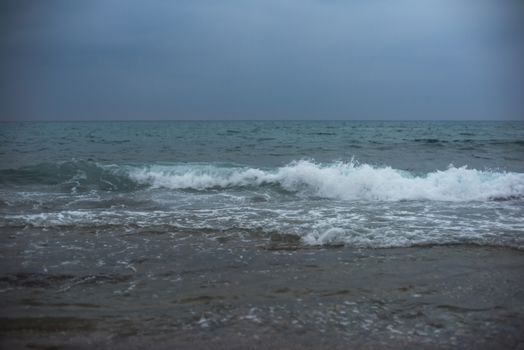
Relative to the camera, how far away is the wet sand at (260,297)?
3.45 meters

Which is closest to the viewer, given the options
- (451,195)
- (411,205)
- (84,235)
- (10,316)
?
(10,316)

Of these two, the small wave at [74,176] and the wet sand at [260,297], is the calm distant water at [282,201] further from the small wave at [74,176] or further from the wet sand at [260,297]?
the wet sand at [260,297]

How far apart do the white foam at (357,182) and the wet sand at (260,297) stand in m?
5.99

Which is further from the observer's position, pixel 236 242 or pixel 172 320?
pixel 236 242

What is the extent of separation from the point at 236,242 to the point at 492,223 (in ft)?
16.3

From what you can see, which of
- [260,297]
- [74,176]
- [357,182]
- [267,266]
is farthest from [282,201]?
[74,176]

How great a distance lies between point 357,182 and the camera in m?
12.8

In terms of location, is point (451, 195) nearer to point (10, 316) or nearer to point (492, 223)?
point (492, 223)

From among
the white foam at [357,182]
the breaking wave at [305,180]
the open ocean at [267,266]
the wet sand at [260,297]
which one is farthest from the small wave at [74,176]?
the wet sand at [260,297]

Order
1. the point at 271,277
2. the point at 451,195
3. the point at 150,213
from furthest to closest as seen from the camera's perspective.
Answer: the point at 451,195
the point at 150,213
the point at 271,277

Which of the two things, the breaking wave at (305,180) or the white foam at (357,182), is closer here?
the white foam at (357,182)

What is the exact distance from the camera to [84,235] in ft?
23.2

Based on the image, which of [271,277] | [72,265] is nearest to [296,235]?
[271,277]

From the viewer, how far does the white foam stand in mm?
11828
